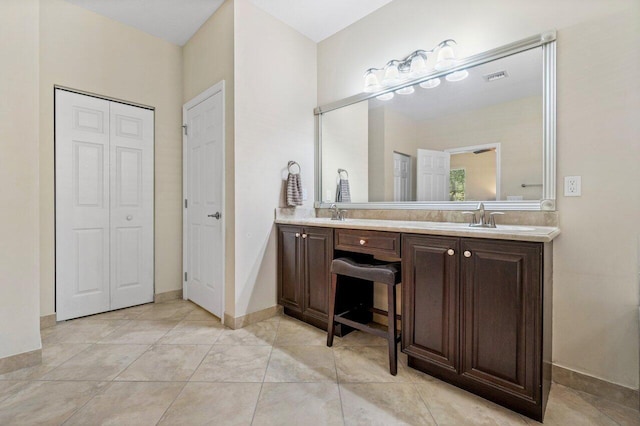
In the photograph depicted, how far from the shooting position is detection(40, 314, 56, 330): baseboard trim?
2.31m

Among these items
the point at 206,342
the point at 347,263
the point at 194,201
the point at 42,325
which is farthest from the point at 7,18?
the point at 347,263

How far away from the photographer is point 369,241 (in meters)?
1.93

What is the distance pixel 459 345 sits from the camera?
4.98 feet

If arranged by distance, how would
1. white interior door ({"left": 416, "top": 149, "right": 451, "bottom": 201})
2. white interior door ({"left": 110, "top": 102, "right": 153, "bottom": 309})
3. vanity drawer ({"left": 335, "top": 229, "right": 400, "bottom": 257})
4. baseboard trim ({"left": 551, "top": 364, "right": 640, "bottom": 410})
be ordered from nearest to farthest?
baseboard trim ({"left": 551, "top": 364, "right": 640, "bottom": 410}), vanity drawer ({"left": 335, "top": 229, "right": 400, "bottom": 257}), white interior door ({"left": 416, "top": 149, "right": 451, "bottom": 201}), white interior door ({"left": 110, "top": 102, "right": 153, "bottom": 309})

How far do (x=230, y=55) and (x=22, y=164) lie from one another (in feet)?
5.29

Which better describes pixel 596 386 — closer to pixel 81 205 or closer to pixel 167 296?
pixel 167 296

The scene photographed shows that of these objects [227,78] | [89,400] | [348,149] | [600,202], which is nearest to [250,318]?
[89,400]

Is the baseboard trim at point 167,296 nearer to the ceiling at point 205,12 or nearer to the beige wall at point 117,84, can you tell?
the beige wall at point 117,84

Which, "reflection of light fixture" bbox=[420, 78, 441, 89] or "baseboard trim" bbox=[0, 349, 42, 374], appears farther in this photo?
"reflection of light fixture" bbox=[420, 78, 441, 89]

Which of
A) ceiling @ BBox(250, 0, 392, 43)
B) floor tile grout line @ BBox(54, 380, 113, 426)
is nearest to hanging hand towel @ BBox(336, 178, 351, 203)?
ceiling @ BBox(250, 0, 392, 43)

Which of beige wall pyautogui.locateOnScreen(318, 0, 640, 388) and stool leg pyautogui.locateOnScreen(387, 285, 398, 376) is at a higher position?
beige wall pyautogui.locateOnScreen(318, 0, 640, 388)

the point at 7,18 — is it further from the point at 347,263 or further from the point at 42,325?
the point at 347,263

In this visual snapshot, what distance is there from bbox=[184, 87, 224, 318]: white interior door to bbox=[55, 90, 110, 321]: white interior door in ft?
2.34

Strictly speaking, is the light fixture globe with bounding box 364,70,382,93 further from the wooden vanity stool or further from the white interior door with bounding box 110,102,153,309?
the white interior door with bounding box 110,102,153,309
